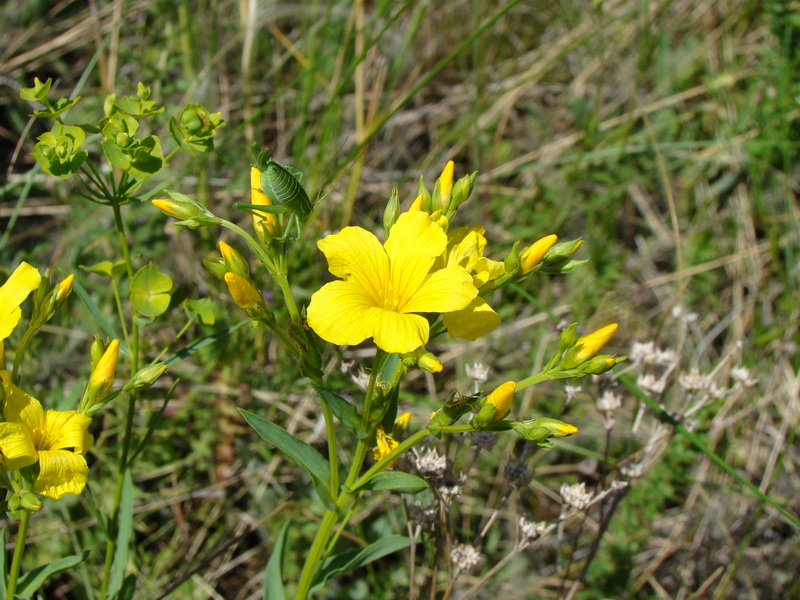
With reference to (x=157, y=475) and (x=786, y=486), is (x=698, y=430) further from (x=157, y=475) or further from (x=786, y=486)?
(x=157, y=475)

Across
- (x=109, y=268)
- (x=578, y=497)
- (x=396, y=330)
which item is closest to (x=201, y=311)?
(x=109, y=268)

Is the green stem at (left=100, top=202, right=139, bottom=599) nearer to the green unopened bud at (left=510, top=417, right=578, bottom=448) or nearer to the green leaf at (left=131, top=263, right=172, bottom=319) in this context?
the green leaf at (left=131, top=263, right=172, bottom=319)

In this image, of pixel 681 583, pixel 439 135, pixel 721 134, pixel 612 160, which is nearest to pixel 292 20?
pixel 439 135

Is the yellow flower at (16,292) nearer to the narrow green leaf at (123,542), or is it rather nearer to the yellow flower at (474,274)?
the narrow green leaf at (123,542)

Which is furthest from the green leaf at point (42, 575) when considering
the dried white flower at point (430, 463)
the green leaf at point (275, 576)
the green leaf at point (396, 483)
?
the dried white flower at point (430, 463)

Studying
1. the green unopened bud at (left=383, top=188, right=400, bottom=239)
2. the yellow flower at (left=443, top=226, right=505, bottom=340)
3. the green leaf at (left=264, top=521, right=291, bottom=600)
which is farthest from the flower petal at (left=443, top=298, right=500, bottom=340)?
the green leaf at (left=264, top=521, right=291, bottom=600)

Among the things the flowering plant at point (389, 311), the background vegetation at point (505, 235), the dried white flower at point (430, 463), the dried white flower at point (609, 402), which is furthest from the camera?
the background vegetation at point (505, 235)

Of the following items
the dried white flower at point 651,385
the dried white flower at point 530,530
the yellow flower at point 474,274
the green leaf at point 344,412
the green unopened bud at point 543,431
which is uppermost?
the yellow flower at point 474,274

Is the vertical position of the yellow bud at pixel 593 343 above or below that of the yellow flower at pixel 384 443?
above

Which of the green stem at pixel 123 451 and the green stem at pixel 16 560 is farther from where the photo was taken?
the green stem at pixel 123 451
